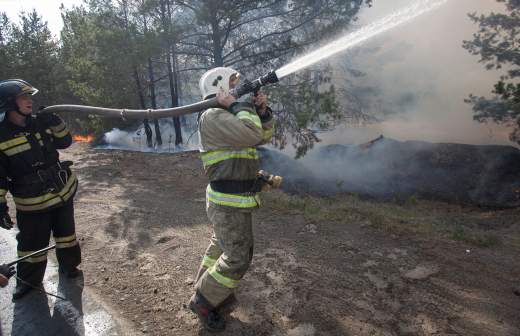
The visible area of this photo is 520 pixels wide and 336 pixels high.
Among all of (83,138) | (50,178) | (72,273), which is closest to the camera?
(50,178)

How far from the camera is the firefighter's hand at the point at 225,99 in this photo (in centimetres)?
271

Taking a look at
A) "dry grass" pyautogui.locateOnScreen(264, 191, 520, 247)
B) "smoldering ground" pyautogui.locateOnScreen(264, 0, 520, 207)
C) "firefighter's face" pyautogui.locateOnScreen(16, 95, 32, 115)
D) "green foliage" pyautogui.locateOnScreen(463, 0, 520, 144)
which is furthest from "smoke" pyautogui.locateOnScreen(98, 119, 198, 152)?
"firefighter's face" pyautogui.locateOnScreen(16, 95, 32, 115)

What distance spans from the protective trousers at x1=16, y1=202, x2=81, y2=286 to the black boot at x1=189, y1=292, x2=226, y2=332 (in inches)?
67.4

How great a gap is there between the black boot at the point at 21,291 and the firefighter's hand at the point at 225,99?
8.93 ft

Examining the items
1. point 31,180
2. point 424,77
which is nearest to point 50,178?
point 31,180

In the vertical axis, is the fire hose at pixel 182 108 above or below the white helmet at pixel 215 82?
below

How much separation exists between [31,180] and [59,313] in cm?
127

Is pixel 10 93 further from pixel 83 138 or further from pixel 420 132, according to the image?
pixel 83 138

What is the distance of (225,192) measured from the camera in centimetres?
276

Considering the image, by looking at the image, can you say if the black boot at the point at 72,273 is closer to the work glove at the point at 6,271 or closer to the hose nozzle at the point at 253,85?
the work glove at the point at 6,271

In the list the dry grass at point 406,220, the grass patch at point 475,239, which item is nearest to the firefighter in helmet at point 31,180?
the dry grass at point 406,220

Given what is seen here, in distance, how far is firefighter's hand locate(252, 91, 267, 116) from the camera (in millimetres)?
2938

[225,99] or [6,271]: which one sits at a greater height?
[225,99]

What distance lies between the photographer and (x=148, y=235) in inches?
195
